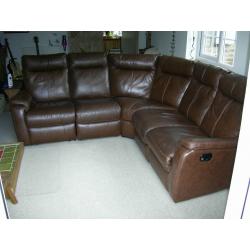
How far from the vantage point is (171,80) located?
10.7ft

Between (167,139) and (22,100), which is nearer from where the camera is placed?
(167,139)

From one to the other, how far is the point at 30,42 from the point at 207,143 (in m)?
5.25

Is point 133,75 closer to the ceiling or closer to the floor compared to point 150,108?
closer to the ceiling

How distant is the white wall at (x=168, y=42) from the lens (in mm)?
4148

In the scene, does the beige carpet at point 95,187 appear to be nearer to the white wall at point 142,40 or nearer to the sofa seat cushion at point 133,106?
the sofa seat cushion at point 133,106

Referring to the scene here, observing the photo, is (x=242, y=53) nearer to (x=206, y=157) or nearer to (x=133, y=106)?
(x=133, y=106)

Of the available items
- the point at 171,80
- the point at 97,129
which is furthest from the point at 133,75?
the point at 97,129

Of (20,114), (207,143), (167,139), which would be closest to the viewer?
(207,143)

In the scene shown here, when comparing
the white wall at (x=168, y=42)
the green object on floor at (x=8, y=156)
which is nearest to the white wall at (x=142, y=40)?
the white wall at (x=168, y=42)

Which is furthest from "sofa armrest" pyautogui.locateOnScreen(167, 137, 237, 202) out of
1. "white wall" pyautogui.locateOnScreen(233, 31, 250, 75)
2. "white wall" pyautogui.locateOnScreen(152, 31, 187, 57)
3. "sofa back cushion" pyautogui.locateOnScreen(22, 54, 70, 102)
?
"white wall" pyautogui.locateOnScreen(152, 31, 187, 57)

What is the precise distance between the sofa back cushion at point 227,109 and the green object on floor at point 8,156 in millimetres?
1878

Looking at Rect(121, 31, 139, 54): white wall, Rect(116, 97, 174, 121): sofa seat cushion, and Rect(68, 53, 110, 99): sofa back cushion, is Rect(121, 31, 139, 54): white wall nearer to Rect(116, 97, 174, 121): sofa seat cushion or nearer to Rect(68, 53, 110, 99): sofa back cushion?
Rect(68, 53, 110, 99): sofa back cushion
